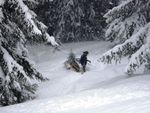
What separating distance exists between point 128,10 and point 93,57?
8.81 m

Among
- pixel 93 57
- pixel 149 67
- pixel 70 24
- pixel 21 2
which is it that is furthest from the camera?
pixel 70 24

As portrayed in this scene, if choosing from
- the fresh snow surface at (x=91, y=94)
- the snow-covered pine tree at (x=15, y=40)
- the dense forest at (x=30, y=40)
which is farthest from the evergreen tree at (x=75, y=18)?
the snow-covered pine tree at (x=15, y=40)

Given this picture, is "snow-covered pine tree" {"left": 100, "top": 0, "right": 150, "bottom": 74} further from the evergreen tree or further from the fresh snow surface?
the evergreen tree

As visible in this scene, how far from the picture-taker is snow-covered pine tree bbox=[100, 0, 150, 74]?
15.7m

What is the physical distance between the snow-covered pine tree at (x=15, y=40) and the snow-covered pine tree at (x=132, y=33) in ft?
10.4

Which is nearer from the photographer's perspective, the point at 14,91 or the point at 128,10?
the point at 14,91

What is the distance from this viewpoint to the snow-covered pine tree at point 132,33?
15.7 meters

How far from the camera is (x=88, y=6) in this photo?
31.7 metres

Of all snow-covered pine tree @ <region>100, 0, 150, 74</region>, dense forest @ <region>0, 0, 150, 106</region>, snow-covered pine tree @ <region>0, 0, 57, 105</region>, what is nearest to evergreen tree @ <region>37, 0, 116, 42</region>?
dense forest @ <region>0, 0, 150, 106</region>

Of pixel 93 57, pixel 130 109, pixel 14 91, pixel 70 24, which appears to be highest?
pixel 70 24

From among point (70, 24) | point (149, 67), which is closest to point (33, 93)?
point (149, 67)

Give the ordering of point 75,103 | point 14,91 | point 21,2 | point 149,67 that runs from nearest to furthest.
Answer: point 75,103 → point 21,2 → point 14,91 → point 149,67

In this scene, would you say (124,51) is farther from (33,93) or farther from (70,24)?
(70,24)

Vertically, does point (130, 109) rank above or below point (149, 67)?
below
